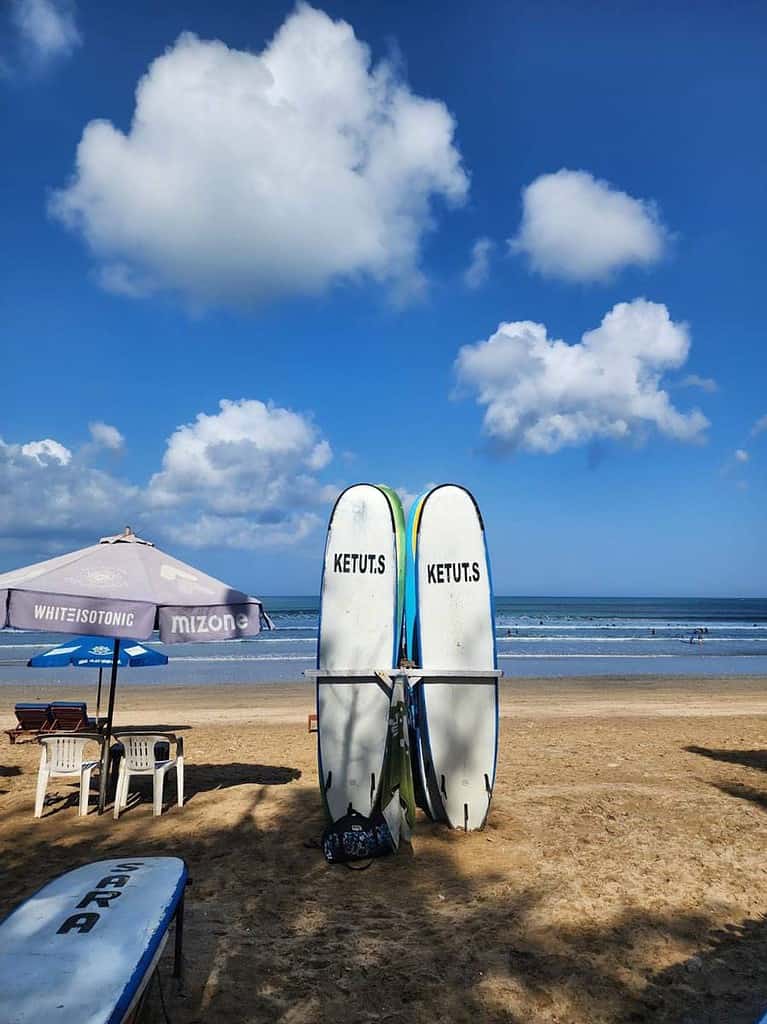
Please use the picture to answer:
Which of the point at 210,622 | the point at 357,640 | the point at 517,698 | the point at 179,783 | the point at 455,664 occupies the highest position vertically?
the point at 210,622

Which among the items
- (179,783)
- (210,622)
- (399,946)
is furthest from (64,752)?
(399,946)

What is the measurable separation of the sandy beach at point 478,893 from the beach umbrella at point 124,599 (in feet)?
5.13

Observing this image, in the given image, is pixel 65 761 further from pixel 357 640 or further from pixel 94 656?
pixel 94 656

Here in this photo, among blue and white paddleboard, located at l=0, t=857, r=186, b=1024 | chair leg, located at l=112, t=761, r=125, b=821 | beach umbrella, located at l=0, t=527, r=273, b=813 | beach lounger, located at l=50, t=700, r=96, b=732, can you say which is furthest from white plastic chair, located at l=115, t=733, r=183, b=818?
beach lounger, located at l=50, t=700, r=96, b=732

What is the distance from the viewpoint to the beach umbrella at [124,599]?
5.59 meters

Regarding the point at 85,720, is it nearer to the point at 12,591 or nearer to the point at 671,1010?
the point at 12,591

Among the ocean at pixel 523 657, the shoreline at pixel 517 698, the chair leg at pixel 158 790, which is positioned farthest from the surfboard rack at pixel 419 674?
the ocean at pixel 523 657

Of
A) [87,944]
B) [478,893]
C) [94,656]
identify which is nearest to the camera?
[87,944]

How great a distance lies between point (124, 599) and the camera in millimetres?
5750

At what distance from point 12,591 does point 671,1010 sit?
5.11 metres

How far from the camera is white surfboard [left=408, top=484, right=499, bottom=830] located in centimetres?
627

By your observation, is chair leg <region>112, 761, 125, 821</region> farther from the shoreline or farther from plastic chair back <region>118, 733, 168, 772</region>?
the shoreline

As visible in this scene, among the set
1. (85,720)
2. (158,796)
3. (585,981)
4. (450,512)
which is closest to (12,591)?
(158,796)

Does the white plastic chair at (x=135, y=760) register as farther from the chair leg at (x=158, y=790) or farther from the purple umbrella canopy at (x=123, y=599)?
the purple umbrella canopy at (x=123, y=599)
